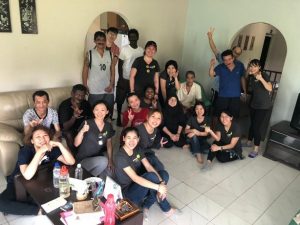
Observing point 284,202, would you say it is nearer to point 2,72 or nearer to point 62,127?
point 62,127

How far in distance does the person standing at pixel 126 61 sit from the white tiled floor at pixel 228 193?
1113mm

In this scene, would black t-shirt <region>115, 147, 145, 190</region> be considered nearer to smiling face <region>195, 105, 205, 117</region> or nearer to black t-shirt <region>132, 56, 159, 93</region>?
smiling face <region>195, 105, 205, 117</region>

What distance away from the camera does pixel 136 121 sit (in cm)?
326

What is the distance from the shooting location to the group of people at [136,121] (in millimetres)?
2141

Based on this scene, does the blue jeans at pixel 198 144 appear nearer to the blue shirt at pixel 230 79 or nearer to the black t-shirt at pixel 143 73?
the blue shirt at pixel 230 79

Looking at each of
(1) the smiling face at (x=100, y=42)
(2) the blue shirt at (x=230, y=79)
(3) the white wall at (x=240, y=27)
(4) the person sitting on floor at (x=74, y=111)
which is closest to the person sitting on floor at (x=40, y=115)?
(4) the person sitting on floor at (x=74, y=111)

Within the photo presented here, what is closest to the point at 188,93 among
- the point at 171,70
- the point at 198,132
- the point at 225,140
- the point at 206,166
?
the point at 171,70

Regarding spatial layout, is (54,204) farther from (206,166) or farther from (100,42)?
(100,42)

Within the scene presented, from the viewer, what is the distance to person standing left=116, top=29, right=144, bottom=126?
381cm

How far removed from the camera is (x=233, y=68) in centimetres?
369

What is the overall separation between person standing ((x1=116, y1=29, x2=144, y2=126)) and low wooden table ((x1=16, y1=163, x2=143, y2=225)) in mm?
2073

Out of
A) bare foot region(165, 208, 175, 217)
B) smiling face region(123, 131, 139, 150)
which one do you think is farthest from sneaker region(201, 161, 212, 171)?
smiling face region(123, 131, 139, 150)

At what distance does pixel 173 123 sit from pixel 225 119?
75cm

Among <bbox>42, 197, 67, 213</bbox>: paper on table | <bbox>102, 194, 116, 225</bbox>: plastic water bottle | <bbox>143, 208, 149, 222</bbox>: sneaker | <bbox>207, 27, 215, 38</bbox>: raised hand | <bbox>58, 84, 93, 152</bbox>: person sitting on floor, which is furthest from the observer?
<bbox>207, 27, 215, 38</bbox>: raised hand
